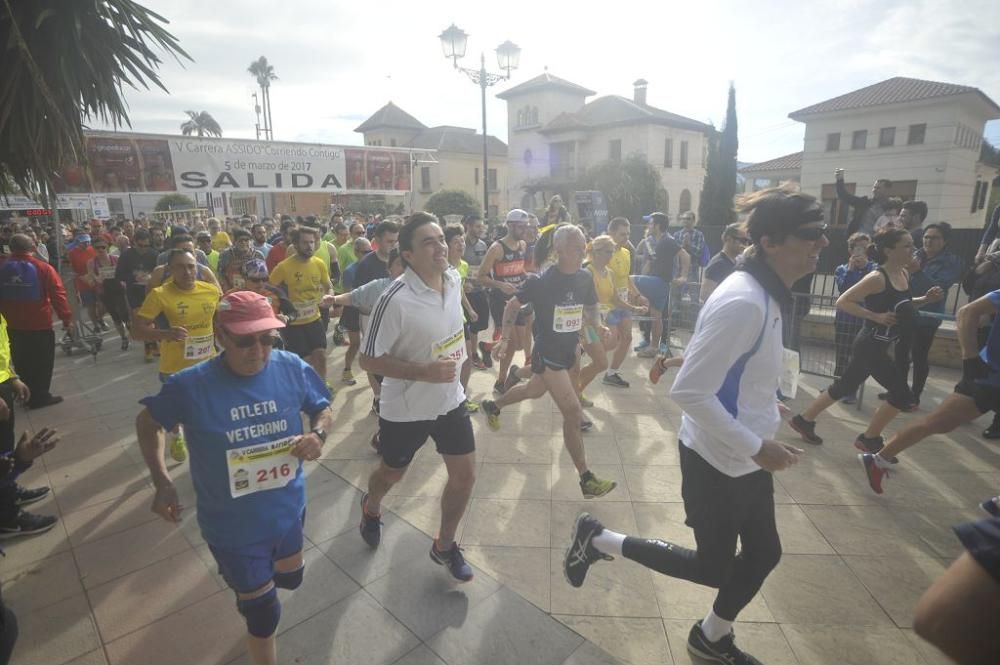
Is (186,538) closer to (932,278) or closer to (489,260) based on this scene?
(489,260)

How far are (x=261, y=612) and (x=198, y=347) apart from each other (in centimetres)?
303

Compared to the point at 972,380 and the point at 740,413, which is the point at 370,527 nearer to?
the point at 740,413

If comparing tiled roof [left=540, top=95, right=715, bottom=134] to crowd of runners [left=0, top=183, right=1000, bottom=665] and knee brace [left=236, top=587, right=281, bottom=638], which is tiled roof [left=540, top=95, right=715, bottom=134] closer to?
crowd of runners [left=0, top=183, right=1000, bottom=665]

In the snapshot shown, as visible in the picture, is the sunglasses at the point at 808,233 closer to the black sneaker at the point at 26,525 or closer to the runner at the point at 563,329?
the runner at the point at 563,329

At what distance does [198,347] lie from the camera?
4527mm

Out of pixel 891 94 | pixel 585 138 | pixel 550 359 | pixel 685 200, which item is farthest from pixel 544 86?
pixel 550 359

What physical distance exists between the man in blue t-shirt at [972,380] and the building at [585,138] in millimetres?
43701

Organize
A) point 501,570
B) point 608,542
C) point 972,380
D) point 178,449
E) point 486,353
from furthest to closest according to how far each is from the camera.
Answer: point 486,353, point 178,449, point 972,380, point 501,570, point 608,542

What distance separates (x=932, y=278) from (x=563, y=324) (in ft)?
16.6

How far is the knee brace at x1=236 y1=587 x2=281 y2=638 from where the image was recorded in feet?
7.06

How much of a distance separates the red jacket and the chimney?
5182 centimetres

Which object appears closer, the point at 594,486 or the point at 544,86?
the point at 594,486

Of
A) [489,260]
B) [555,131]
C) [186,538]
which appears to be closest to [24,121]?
[186,538]

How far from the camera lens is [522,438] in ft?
17.7
